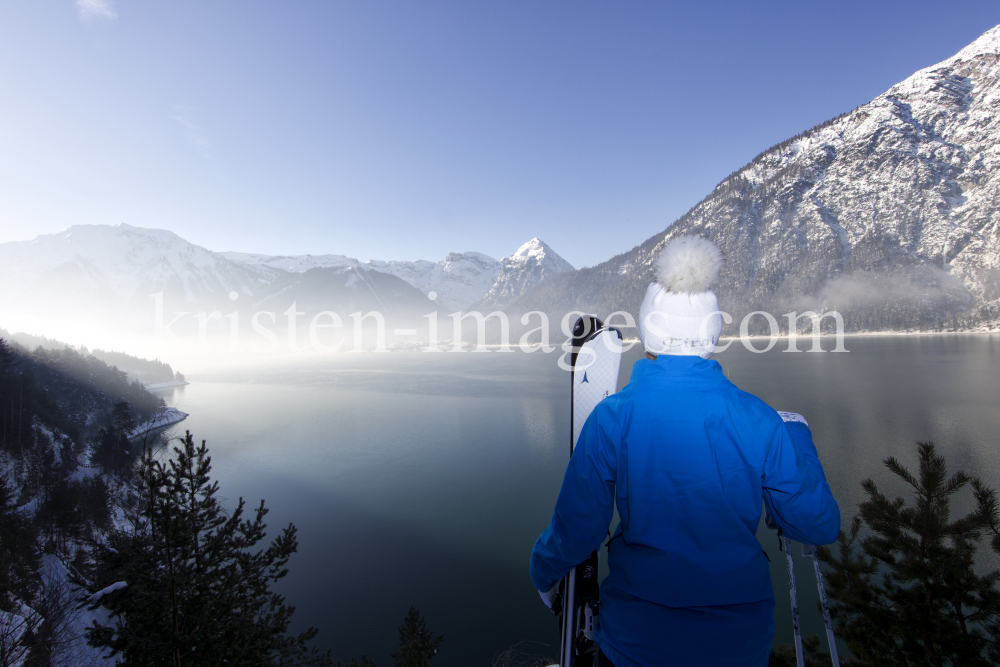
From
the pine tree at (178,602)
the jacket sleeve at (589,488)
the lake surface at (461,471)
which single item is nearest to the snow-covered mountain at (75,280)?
the lake surface at (461,471)

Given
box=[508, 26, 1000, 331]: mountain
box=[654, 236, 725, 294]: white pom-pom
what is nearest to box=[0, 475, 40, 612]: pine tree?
box=[654, 236, 725, 294]: white pom-pom

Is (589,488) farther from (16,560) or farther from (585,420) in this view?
(16,560)

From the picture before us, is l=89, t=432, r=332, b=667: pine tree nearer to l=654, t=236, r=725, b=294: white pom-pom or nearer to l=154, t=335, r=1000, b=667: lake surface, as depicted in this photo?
l=154, t=335, r=1000, b=667: lake surface

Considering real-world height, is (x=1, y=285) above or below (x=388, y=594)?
above

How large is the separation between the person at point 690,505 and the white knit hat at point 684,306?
0.28 feet

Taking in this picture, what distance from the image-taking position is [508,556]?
13.1m

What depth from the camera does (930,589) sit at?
346cm

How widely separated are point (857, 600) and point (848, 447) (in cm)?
1890

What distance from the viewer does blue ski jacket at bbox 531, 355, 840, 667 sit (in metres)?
1.06

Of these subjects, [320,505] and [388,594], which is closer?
[388,594]

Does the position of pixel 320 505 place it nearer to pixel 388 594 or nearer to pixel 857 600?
pixel 388 594

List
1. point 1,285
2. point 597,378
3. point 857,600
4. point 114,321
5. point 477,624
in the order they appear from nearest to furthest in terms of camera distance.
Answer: point 597,378
point 857,600
point 477,624
point 1,285
point 114,321

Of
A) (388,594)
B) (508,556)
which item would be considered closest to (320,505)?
(388,594)

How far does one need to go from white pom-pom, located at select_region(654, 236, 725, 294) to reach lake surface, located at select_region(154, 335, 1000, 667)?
11383 millimetres
